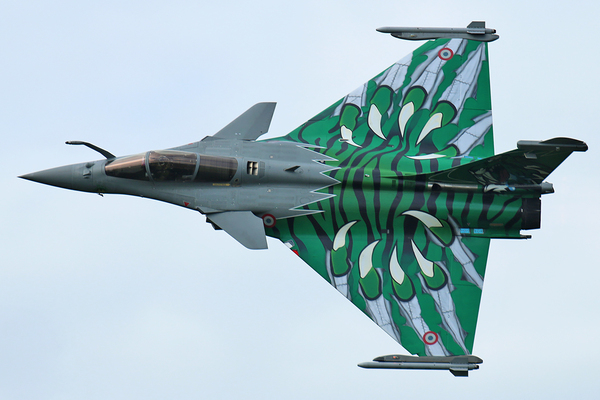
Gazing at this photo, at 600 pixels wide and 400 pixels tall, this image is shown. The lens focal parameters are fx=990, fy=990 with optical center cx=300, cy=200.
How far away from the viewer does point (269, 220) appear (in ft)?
75.8

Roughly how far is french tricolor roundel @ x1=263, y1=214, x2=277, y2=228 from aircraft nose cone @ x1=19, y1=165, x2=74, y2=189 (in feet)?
15.3

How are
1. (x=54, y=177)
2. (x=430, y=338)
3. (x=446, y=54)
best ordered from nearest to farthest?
(x=430, y=338) → (x=54, y=177) → (x=446, y=54)

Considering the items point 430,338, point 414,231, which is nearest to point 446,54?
point 414,231

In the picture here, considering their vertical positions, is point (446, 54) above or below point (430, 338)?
above

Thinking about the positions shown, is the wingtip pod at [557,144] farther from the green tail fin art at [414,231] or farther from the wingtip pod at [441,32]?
Result: the wingtip pod at [441,32]

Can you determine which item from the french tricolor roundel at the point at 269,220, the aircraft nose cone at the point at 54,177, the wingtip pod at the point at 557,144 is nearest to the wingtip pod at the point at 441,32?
the wingtip pod at the point at 557,144

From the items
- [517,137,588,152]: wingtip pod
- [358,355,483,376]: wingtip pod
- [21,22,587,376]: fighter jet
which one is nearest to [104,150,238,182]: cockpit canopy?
[21,22,587,376]: fighter jet

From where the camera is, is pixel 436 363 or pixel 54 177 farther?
pixel 54 177

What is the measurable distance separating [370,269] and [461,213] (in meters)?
2.50

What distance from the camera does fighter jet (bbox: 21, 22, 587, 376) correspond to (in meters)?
23.0

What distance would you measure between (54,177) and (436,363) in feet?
32.5

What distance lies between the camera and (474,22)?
81.4ft

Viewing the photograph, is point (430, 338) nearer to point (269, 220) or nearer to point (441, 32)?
point (269, 220)

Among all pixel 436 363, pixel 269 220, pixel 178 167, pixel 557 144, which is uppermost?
pixel 557 144
